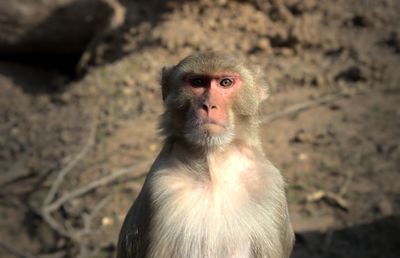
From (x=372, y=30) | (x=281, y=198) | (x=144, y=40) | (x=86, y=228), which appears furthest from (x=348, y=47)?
(x=281, y=198)

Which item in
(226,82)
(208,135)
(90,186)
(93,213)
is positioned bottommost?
(93,213)

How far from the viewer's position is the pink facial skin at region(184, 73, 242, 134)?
388cm

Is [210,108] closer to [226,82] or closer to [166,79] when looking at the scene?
[226,82]

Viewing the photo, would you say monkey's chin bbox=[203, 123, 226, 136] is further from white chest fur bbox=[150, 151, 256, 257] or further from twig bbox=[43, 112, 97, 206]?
twig bbox=[43, 112, 97, 206]

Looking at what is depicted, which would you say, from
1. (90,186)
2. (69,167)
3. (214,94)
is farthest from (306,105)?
(214,94)

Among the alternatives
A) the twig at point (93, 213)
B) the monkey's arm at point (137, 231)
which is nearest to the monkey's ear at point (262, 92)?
the monkey's arm at point (137, 231)

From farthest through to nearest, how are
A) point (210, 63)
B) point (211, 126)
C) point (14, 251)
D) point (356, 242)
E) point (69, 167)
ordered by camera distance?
point (69, 167)
point (14, 251)
point (356, 242)
point (210, 63)
point (211, 126)

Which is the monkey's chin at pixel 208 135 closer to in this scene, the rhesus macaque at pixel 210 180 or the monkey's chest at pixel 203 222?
the rhesus macaque at pixel 210 180

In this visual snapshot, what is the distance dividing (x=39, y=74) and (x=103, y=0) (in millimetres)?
1352

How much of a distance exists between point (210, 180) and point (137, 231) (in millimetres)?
481

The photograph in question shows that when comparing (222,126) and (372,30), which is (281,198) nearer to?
(222,126)

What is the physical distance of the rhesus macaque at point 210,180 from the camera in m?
3.91

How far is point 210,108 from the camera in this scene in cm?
388

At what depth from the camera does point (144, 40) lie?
873cm
